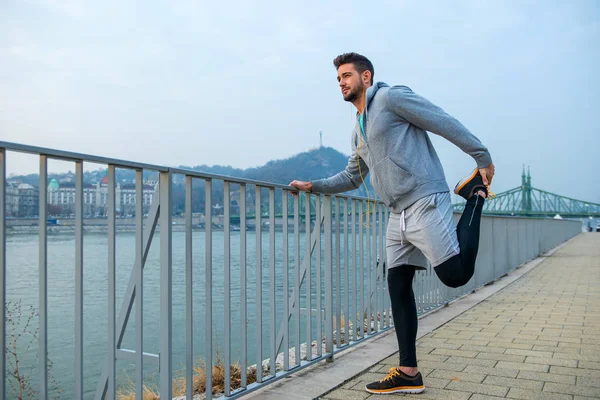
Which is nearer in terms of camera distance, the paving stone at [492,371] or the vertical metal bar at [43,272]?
the vertical metal bar at [43,272]

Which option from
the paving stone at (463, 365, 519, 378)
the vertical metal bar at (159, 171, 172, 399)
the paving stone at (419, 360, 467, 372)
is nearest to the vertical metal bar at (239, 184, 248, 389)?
the vertical metal bar at (159, 171, 172, 399)

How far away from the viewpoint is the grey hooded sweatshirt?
8.50 feet

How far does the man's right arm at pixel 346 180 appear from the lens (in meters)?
3.24

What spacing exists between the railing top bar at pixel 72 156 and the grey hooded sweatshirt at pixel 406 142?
1.06 meters

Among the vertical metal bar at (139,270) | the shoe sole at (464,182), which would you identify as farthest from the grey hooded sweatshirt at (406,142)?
the vertical metal bar at (139,270)

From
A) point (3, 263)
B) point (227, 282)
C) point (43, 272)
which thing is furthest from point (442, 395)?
point (3, 263)

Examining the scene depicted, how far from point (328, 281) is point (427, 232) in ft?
3.61

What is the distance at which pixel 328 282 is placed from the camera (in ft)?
11.7

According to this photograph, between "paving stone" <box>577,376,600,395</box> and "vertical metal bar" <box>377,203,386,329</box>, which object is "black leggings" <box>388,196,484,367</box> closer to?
"paving stone" <box>577,376,600,395</box>

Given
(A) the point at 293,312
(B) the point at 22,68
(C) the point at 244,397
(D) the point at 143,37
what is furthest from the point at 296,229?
(B) the point at 22,68

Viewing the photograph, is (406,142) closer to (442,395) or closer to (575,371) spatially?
(442,395)

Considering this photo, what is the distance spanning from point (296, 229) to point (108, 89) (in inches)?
1373

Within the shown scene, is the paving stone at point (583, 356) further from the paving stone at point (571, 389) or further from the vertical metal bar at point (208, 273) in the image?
the vertical metal bar at point (208, 273)

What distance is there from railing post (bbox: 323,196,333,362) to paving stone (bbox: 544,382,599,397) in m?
1.21
